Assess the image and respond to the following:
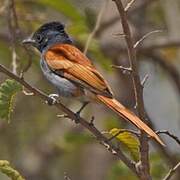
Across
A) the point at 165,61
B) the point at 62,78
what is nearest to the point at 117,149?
the point at 62,78

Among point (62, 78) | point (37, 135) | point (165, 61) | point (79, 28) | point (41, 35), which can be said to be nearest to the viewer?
point (62, 78)

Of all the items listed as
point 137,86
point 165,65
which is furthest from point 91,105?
point 137,86

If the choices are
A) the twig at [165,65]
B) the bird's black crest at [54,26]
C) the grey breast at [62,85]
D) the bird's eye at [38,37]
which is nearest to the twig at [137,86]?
the grey breast at [62,85]

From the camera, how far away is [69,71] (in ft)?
14.5

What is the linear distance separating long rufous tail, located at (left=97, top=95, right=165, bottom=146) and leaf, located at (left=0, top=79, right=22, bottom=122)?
0.55 m

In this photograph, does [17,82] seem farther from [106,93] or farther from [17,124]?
[17,124]

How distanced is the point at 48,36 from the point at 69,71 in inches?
21.2

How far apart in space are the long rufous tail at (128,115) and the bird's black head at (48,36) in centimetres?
90

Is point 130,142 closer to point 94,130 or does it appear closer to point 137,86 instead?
point 94,130

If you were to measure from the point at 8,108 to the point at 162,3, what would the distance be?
370cm

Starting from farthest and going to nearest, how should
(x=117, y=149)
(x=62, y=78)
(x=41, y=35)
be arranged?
(x=41, y=35)
(x=62, y=78)
(x=117, y=149)

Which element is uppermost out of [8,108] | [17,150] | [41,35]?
[41,35]

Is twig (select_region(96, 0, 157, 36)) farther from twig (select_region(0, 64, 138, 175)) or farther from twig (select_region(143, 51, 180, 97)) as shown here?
twig (select_region(0, 64, 138, 175))

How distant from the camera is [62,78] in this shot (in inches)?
173
